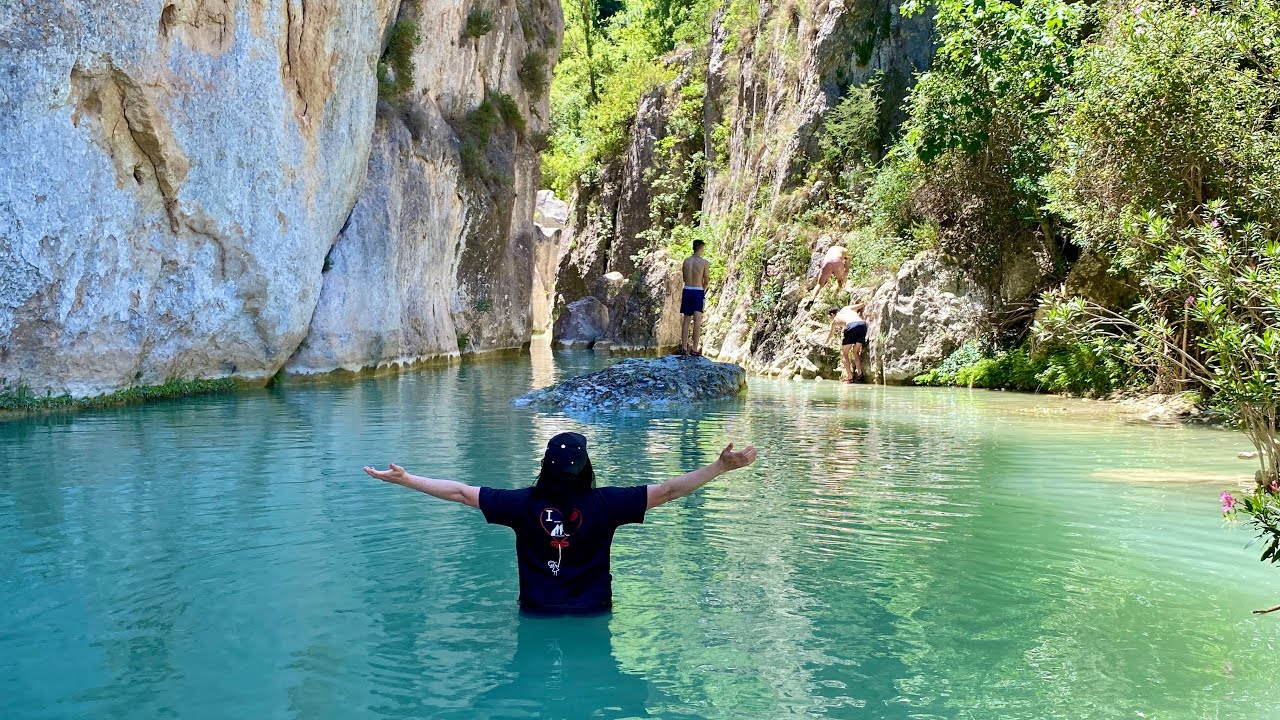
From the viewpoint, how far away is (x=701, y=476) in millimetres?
4855

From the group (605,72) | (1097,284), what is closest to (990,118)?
(1097,284)

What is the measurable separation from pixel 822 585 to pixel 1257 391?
256cm

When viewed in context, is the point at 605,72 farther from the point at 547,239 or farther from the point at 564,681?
the point at 564,681

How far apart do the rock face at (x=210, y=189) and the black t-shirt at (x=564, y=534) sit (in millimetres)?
11017

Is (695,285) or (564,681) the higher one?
(695,285)

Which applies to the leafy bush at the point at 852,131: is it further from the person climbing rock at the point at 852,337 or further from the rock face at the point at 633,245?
the rock face at the point at 633,245

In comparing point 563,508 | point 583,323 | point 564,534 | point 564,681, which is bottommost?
point 564,681

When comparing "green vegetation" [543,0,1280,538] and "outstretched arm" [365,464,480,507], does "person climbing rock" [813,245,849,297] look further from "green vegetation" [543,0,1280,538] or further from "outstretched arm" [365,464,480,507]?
"outstretched arm" [365,464,480,507]

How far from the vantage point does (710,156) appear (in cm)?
3972

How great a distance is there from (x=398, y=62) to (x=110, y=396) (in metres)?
13.6

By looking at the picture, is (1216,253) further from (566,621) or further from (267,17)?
(267,17)

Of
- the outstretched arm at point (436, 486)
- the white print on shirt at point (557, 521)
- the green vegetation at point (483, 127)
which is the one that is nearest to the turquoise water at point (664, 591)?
the white print on shirt at point (557, 521)

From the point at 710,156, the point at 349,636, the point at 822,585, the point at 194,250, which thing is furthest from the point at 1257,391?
the point at 710,156

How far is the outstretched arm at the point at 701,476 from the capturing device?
4.69 metres
